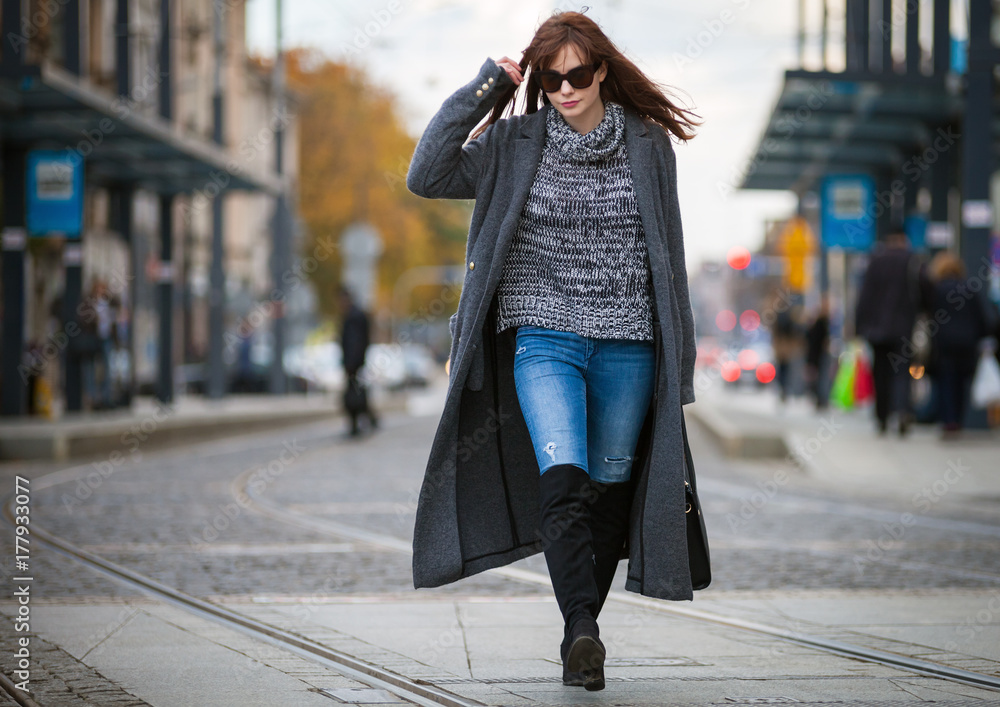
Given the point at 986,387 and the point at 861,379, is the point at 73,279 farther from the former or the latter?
the point at 861,379

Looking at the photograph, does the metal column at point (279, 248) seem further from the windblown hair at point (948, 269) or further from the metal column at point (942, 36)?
the windblown hair at point (948, 269)

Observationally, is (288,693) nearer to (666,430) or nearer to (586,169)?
(666,430)

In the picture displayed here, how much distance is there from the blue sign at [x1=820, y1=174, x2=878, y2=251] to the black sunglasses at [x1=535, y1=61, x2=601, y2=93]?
58.7 feet

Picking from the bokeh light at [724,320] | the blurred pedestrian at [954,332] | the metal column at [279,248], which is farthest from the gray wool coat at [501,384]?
the bokeh light at [724,320]

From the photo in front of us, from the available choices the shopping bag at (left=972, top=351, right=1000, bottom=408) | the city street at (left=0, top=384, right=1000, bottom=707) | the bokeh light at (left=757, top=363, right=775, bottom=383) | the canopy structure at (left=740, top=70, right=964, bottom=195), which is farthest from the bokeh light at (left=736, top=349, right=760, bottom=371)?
the city street at (left=0, top=384, right=1000, bottom=707)

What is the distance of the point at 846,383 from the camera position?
2570cm

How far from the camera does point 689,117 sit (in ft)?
15.0

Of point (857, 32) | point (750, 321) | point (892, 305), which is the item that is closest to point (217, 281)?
point (857, 32)

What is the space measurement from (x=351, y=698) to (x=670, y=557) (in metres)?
0.97

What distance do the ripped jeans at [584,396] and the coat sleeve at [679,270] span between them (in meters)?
0.10

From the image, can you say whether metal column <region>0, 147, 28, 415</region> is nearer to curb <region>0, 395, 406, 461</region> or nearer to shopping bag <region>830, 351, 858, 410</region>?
curb <region>0, 395, 406, 461</region>

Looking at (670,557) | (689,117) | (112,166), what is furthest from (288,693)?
(112,166)

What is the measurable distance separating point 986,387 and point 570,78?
12960 millimetres

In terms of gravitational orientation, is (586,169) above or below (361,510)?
above
